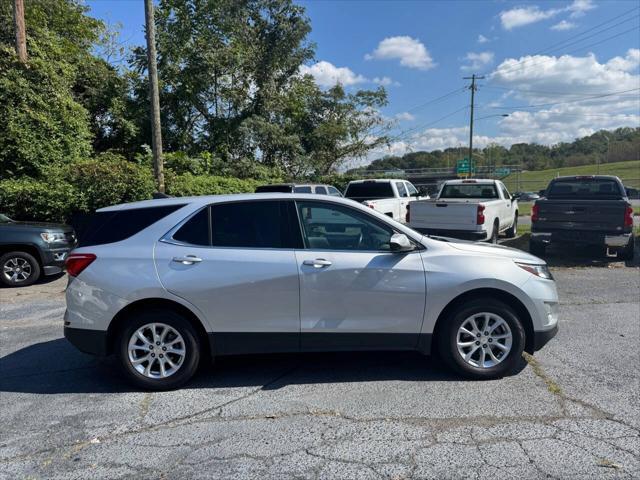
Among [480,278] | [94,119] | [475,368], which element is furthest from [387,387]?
[94,119]

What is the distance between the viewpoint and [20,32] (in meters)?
15.8

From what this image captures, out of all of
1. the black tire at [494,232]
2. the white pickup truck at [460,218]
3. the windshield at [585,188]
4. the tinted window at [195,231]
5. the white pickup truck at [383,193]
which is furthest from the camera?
the white pickup truck at [383,193]

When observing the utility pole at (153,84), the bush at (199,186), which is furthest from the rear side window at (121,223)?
the bush at (199,186)

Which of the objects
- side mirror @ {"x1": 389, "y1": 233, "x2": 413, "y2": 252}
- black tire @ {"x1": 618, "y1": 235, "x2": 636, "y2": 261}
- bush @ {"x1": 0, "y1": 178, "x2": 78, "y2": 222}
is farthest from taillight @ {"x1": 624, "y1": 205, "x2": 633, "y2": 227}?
bush @ {"x1": 0, "y1": 178, "x2": 78, "y2": 222}

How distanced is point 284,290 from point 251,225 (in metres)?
0.67

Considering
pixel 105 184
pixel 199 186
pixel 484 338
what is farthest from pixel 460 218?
pixel 105 184

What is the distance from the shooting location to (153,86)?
1262cm

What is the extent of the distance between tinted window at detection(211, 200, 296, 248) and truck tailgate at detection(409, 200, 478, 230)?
289 inches

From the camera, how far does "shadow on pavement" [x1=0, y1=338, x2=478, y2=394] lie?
14.7 feet

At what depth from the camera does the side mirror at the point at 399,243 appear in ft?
14.0

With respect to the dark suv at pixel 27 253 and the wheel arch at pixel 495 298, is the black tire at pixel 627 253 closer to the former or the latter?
the wheel arch at pixel 495 298

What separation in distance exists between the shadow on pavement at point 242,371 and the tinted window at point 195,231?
4.29 ft

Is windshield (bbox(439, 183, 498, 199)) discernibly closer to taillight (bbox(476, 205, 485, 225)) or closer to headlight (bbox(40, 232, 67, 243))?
taillight (bbox(476, 205, 485, 225))

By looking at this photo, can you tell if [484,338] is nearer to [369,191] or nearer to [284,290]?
[284,290]
